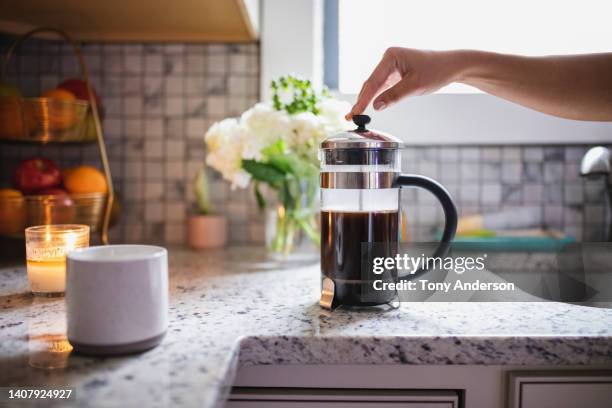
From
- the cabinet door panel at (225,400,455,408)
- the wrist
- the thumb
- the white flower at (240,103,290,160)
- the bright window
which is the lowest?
the cabinet door panel at (225,400,455,408)

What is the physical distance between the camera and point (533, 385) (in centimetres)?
56

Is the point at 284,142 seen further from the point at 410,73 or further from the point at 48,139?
the point at 48,139

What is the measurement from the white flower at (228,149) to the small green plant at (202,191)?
15 centimetres

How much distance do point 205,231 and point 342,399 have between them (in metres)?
0.65

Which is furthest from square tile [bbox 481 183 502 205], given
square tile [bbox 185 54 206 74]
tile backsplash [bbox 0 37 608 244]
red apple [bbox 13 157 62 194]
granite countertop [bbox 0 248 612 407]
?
red apple [bbox 13 157 62 194]

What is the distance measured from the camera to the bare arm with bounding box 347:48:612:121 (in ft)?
2.21

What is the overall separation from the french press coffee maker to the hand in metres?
0.08

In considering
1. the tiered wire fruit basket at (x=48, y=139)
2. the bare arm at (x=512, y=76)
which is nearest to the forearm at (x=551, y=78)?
the bare arm at (x=512, y=76)

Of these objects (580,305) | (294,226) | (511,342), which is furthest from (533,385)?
(294,226)

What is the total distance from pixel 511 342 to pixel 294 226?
1.85ft

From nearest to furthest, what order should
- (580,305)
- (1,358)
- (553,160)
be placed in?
(1,358) → (580,305) → (553,160)

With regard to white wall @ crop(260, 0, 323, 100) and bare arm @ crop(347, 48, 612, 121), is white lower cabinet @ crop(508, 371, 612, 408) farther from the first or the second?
white wall @ crop(260, 0, 323, 100)

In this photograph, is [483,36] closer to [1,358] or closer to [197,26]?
[197,26]

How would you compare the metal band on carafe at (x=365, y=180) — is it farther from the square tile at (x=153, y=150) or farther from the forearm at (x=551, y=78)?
the square tile at (x=153, y=150)
